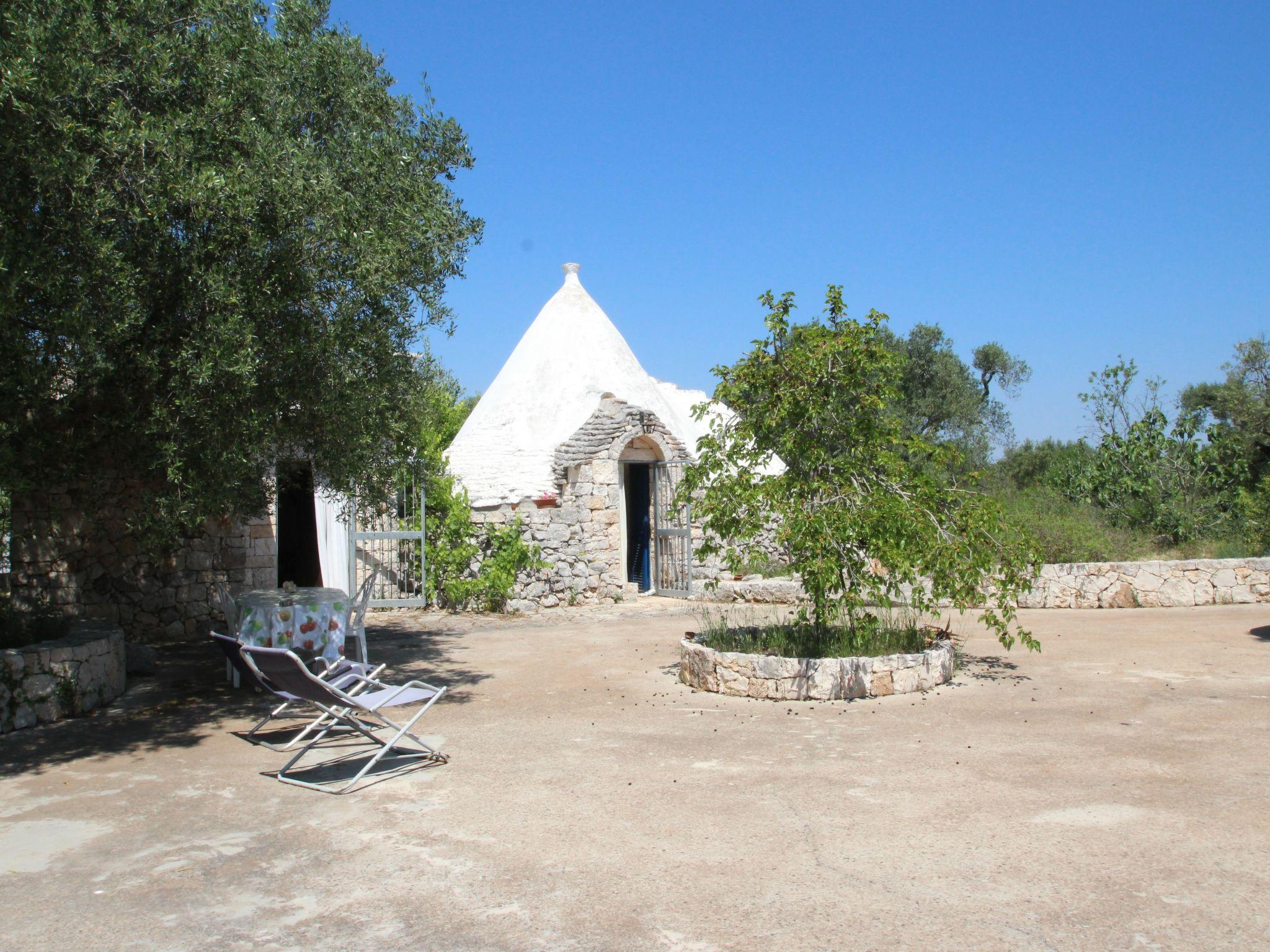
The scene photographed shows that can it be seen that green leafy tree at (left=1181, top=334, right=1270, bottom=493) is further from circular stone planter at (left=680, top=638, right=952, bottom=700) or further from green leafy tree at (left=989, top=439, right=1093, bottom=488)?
circular stone planter at (left=680, top=638, right=952, bottom=700)

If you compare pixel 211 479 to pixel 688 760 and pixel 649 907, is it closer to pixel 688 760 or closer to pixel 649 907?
pixel 688 760

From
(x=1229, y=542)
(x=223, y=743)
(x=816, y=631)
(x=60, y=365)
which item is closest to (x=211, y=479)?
(x=60, y=365)

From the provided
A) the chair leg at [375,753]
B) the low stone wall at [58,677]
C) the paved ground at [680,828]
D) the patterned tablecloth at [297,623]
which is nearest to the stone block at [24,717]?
the low stone wall at [58,677]

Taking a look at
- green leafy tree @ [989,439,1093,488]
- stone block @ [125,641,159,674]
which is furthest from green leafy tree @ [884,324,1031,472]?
stone block @ [125,641,159,674]

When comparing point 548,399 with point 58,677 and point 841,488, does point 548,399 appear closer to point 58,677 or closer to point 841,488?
point 841,488

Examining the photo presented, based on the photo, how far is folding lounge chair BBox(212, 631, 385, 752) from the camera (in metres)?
5.67

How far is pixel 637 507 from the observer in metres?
16.3

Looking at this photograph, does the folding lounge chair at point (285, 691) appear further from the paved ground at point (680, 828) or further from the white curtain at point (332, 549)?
the white curtain at point (332, 549)

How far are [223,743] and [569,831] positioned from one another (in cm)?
296

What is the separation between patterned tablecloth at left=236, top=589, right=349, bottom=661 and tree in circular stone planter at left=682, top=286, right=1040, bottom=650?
9.98 feet

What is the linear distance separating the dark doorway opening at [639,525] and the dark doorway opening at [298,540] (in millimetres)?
5456

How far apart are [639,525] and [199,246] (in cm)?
1115

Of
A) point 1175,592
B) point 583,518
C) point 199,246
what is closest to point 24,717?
point 199,246

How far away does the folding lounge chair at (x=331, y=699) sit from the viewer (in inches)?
202
